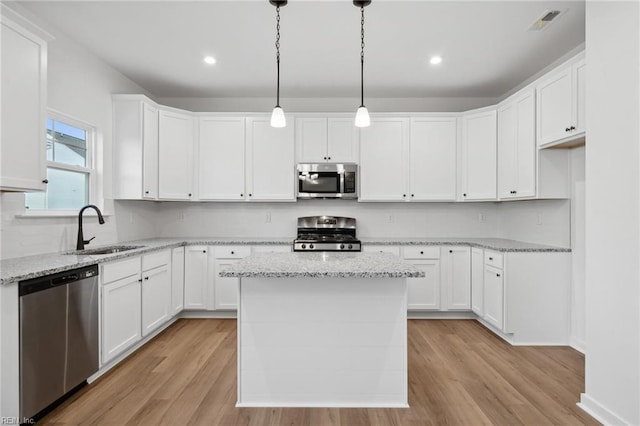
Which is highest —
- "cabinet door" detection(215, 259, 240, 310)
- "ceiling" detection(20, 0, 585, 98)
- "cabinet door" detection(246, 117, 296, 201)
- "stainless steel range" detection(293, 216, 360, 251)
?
"ceiling" detection(20, 0, 585, 98)

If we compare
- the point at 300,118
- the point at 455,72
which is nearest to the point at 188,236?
the point at 300,118

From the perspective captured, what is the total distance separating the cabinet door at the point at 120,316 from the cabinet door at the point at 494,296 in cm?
338

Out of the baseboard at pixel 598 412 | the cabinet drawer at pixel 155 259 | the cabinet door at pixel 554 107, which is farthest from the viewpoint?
the cabinet drawer at pixel 155 259

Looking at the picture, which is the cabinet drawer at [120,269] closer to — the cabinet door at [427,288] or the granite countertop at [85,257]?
the granite countertop at [85,257]

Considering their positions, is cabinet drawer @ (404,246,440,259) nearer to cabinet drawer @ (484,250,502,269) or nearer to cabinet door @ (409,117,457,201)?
cabinet drawer @ (484,250,502,269)

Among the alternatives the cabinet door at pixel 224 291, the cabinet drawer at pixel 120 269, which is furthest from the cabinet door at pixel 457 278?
the cabinet drawer at pixel 120 269

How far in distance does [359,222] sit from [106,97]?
3.19m

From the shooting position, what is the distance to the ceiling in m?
2.49

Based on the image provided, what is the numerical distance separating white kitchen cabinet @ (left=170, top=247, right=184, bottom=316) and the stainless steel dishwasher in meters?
1.24

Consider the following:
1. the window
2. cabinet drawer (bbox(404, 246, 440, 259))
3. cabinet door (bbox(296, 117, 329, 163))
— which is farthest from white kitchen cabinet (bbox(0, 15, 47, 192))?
cabinet drawer (bbox(404, 246, 440, 259))

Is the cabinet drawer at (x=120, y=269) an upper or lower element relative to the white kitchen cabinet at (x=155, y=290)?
upper

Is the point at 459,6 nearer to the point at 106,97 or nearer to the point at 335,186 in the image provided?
the point at 335,186

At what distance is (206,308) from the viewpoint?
12.8 ft

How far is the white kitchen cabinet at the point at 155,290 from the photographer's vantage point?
122 inches
